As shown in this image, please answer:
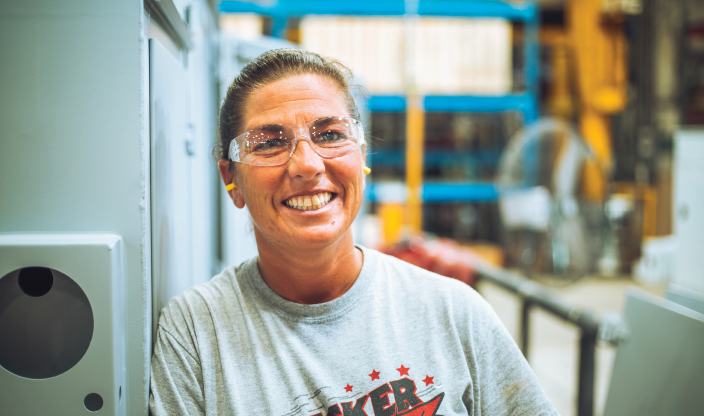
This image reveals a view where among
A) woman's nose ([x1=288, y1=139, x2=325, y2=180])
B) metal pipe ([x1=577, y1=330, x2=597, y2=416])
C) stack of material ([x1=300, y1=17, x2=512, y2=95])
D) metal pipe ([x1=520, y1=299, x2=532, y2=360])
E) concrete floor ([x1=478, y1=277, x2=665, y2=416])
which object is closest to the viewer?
woman's nose ([x1=288, y1=139, x2=325, y2=180])

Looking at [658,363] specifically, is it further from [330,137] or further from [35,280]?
[35,280]

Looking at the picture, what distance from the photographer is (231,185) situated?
3.04 ft

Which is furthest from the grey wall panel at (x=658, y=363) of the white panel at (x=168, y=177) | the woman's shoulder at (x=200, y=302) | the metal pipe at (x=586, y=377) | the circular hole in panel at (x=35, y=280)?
the circular hole in panel at (x=35, y=280)

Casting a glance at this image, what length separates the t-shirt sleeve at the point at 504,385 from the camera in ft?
2.72

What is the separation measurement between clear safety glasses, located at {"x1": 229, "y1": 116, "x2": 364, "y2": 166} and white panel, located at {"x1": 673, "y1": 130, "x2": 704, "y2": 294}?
0.98 metres

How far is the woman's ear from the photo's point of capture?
36.4 inches

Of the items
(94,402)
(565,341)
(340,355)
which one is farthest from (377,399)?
(565,341)

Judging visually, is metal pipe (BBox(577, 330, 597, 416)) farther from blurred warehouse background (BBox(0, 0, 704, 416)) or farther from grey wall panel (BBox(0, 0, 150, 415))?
grey wall panel (BBox(0, 0, 150, 415))

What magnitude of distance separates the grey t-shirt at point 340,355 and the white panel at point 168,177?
0.10m

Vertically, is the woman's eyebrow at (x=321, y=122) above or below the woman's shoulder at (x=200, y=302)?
above

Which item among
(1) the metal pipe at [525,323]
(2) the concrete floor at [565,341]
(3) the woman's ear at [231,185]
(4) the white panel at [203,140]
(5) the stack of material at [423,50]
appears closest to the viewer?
(3) the woman's ear at [231,185]

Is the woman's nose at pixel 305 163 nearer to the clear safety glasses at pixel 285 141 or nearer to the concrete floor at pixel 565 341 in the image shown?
the clear safety glasses at pixel 285 141

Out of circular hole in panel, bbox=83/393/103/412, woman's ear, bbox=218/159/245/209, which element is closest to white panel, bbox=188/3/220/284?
woman's ear, bbox=218/159/245/209

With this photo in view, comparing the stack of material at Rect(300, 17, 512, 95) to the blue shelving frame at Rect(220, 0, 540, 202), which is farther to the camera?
the stack of material at Rect(300, 17, 512, 95)
